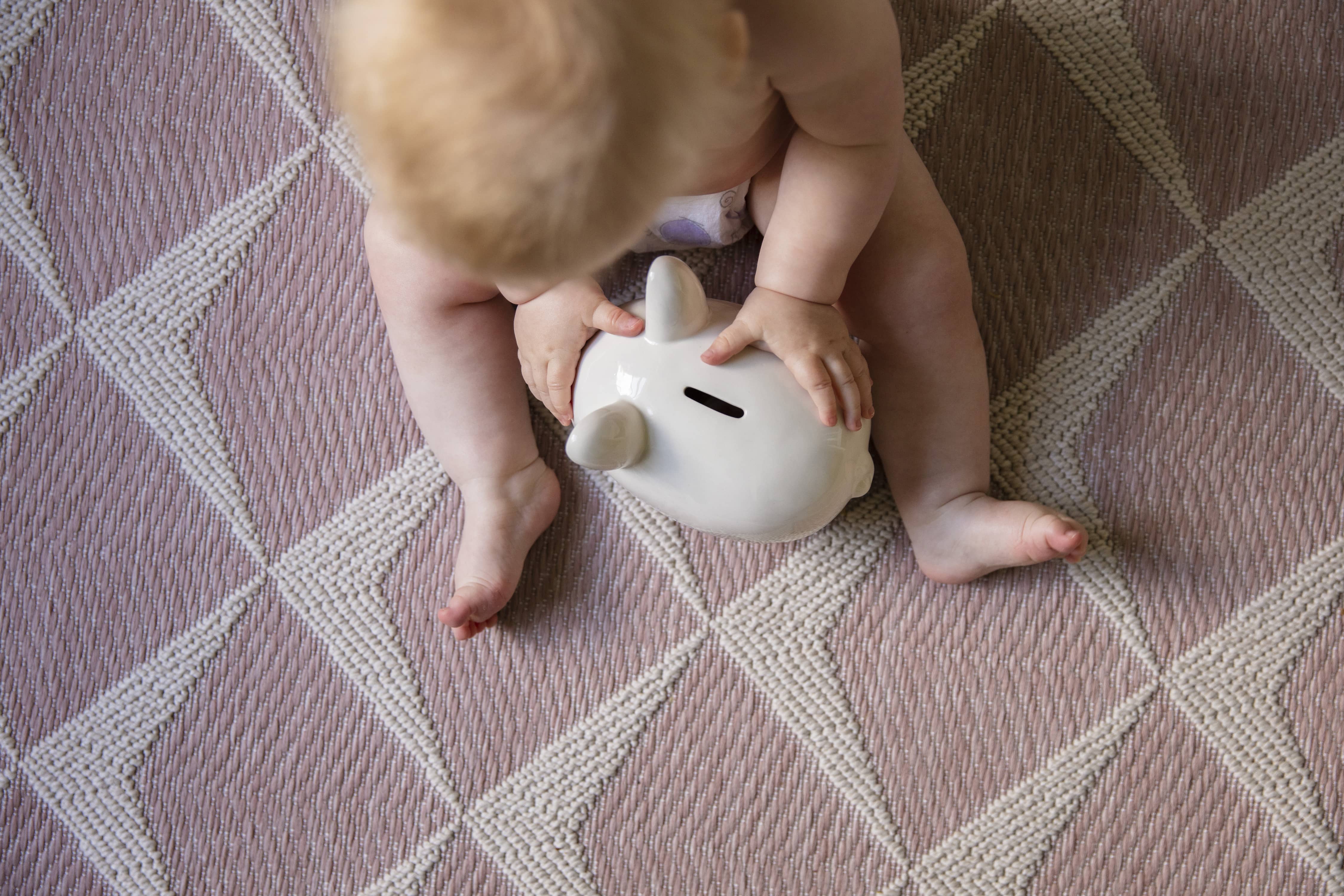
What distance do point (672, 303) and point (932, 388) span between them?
0.18 m

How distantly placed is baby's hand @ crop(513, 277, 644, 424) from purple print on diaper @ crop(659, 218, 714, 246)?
2.2 inches

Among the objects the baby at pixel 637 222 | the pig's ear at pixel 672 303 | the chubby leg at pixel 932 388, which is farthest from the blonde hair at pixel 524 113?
the chubby leg at pixel 932 388

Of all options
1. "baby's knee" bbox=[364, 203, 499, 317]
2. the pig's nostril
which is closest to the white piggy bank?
the pig's nostril

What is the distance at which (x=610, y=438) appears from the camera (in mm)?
425

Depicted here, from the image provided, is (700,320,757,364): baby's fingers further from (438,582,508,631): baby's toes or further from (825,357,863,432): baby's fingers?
(438,582,508,631): baby's toes

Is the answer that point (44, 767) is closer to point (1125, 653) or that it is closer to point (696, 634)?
point (696, 634)

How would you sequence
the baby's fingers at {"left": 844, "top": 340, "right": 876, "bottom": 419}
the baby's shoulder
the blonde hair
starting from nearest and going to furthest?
the blonde hair
the baby's shoulder
the baby's fingers at {"left": 844, "top": 340, "right": 876, "bottom": 419}

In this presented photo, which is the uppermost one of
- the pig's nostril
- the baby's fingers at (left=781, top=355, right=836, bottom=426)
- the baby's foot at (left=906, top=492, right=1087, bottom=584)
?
the pig's nostril

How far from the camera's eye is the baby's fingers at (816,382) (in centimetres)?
45

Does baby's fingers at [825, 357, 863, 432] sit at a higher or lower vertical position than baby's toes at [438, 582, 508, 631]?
higher

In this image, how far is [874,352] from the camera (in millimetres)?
540

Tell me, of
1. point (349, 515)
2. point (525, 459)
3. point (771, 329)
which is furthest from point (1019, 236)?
point (349, 515)

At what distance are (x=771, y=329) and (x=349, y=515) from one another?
30cm

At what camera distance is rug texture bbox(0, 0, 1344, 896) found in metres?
0.56
